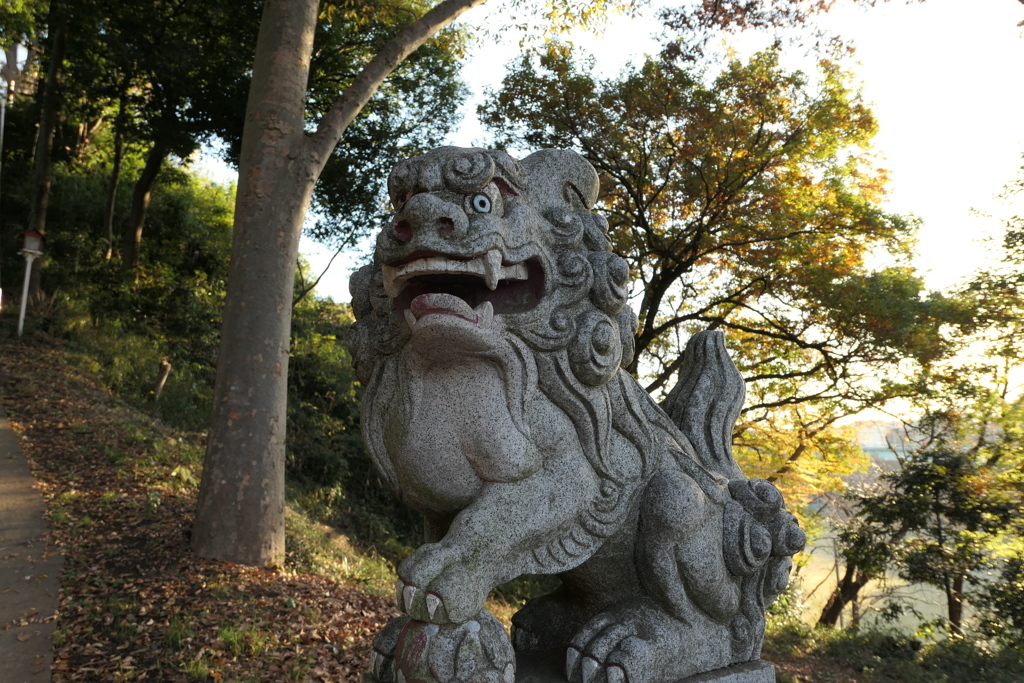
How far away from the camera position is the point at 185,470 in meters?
7.00

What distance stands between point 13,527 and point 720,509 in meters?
5.75

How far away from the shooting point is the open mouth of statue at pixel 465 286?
1.89m

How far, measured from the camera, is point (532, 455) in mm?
1958

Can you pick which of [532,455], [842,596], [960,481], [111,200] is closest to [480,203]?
[532,455]

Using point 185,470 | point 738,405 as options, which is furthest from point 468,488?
point 185,470

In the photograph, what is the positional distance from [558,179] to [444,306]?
665 mm

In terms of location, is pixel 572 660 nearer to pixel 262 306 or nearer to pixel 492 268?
pixel 492 268

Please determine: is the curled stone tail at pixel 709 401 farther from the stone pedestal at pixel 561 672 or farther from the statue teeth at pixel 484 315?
the statue teeth at pixel 484 315

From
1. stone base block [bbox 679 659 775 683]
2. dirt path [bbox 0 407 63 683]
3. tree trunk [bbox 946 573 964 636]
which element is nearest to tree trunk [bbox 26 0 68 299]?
dirt path [bbox 0 407 63 683]

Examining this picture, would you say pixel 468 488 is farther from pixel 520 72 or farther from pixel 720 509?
pixel 520 72

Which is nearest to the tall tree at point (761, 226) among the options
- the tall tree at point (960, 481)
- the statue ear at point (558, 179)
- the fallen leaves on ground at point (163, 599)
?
the tall tree at point (960, 481)

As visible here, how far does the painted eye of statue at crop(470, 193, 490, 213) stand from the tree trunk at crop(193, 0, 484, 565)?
3.58 meters

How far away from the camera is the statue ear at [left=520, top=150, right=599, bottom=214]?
222 centimetres

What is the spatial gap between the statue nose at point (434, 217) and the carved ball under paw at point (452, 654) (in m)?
0.99
